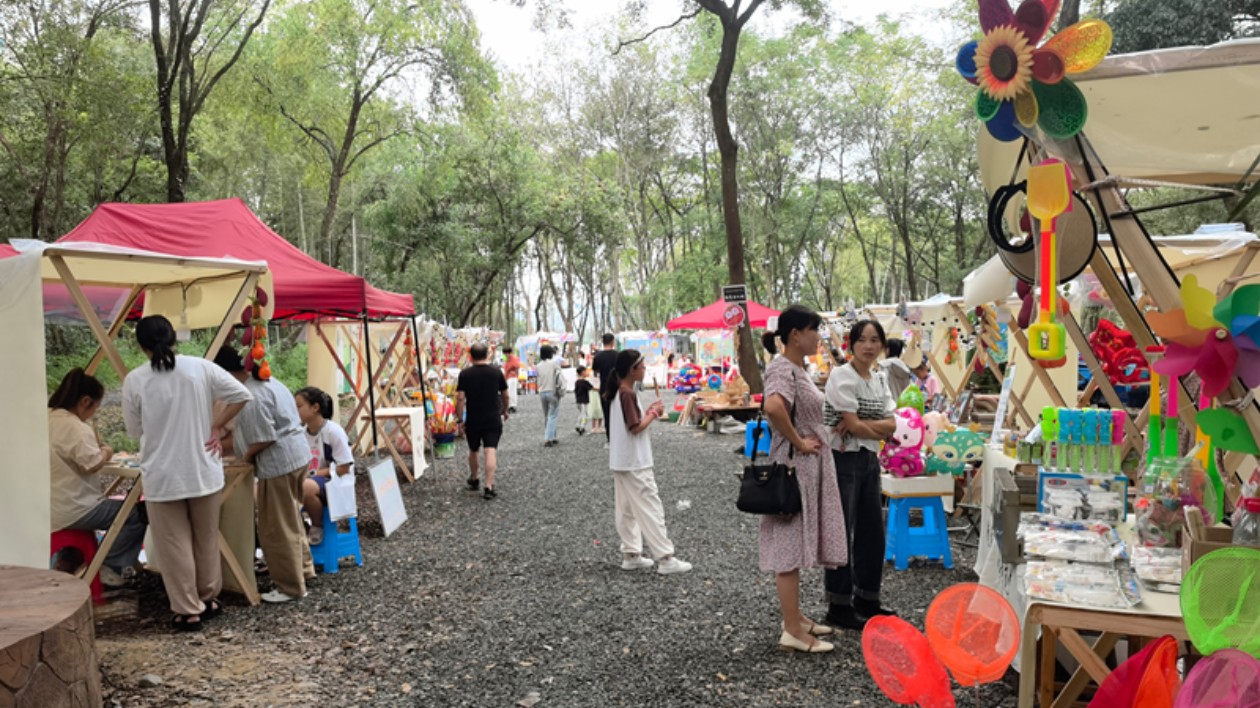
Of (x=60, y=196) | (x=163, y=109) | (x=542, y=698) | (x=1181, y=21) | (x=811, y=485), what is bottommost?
(x=542, y=698)

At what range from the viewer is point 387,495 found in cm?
723

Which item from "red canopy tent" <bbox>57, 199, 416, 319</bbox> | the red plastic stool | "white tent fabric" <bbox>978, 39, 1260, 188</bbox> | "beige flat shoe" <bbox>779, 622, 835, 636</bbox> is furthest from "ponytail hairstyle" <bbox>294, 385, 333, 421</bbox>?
"white tent fabric" <bbox>978, 39, 1260, 188</bbox>

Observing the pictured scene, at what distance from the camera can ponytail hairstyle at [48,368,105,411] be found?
473cm

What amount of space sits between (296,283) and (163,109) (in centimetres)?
727

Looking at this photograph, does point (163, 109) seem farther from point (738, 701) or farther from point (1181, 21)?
point (1181, 21)

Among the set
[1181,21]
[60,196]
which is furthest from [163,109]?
[1181,21]

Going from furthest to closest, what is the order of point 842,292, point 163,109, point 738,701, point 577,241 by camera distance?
point 842,292
point 577,241
point 163,109
point 738,701

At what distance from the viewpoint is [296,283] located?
21.5 feet

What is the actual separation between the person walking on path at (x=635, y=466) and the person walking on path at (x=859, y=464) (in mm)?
1481

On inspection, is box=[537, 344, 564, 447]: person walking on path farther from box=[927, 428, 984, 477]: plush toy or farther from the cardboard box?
the cardboard box

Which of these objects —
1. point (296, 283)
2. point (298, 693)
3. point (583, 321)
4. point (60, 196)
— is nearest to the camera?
point (298, 693)

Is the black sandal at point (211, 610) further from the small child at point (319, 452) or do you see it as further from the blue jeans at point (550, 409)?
the blue jeans at point (550, 409)

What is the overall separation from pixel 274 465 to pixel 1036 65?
4.86m

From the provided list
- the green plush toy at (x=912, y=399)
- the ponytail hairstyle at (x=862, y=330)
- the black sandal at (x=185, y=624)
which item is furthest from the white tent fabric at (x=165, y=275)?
the green plush toy at (x=912, y=399)
